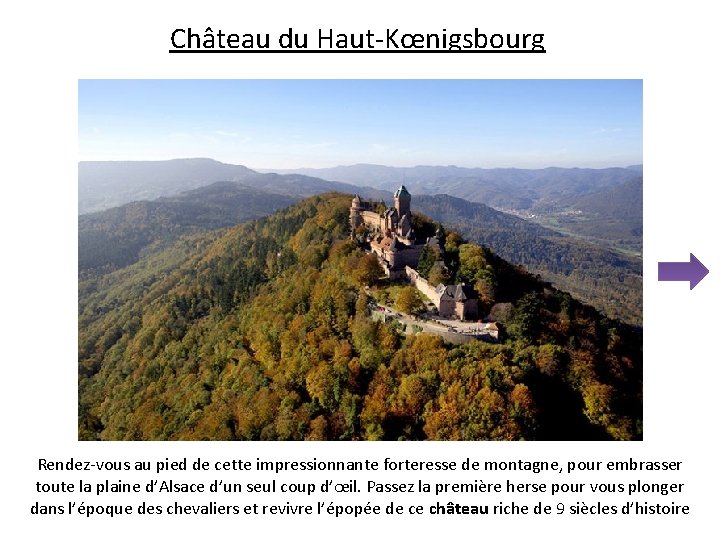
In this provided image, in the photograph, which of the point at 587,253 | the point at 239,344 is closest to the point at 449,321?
the point at 239,344

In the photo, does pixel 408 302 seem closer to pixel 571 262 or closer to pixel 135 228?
pixel 571 262

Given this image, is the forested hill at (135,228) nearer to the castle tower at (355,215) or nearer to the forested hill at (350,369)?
the forested hill at (350,369)

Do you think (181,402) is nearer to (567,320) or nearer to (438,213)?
(567,320)

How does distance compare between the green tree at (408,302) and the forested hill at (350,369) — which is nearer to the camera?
the forested hill at (350,369)
